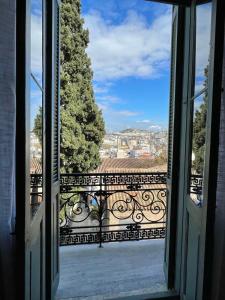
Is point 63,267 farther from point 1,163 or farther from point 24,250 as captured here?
point 1,163

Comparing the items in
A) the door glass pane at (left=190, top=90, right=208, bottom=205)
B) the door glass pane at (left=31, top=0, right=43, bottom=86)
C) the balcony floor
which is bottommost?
the balcony floor

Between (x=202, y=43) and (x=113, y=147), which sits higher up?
(x=202, y=43)

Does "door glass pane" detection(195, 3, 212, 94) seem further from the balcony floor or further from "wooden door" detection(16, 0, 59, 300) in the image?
the balcony floor

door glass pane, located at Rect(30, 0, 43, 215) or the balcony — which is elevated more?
door glass pane, located at Rect(30, 0, 43, 215)

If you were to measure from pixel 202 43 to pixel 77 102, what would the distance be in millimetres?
4578

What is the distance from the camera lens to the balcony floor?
6.37 ft

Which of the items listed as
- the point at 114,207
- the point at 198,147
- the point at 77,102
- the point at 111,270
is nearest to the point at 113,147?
the point at 77,102

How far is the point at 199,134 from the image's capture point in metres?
1.48

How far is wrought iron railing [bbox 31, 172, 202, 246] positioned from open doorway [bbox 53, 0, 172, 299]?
13mm

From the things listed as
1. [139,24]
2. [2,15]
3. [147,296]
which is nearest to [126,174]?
[147,296]

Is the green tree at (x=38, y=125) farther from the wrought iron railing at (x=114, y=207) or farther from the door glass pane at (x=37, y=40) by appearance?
the wrought iron railing at (x=114, y=207)

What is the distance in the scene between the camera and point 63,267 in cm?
236

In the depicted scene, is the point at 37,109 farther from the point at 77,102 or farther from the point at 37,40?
the point at 77,102

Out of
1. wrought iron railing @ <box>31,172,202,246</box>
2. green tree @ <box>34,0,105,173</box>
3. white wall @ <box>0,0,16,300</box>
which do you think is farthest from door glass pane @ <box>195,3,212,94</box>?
green tree @ <box>34,0,105,173</box>
